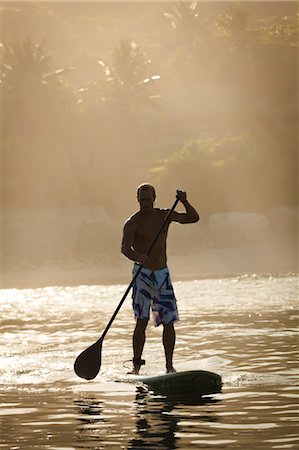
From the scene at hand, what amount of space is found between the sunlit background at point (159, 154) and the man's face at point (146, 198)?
2081 centimetres

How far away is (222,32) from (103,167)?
4061 centimetres

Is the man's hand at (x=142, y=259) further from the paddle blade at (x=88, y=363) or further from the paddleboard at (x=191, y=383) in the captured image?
the paddleboard at (x=191, y=383)

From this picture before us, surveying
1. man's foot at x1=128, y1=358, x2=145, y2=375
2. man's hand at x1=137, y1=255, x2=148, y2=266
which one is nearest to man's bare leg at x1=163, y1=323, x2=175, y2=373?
man's foot at x1=128, y1=358, x2=145, y2=375

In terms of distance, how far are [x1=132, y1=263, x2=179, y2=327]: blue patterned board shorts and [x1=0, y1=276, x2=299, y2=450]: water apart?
60 cm

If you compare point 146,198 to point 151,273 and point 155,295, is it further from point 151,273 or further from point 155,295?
point 155,295

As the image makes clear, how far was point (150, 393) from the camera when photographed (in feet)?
Result: 35.7

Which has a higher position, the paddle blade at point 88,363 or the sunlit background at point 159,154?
the sunlit background at point 159,154

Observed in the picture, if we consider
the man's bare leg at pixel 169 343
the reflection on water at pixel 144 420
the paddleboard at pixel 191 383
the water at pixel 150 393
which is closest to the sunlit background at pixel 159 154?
the water at pixel 150 393

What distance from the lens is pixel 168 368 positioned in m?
11.9

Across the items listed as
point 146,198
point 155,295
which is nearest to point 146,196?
point 146,198

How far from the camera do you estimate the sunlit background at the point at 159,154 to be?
3944 centimetres

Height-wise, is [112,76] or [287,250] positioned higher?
[112,76]

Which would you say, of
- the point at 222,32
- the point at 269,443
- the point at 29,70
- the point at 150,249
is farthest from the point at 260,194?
the point at 222,32

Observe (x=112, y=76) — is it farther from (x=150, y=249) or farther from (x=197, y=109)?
(x=150, y=249)
